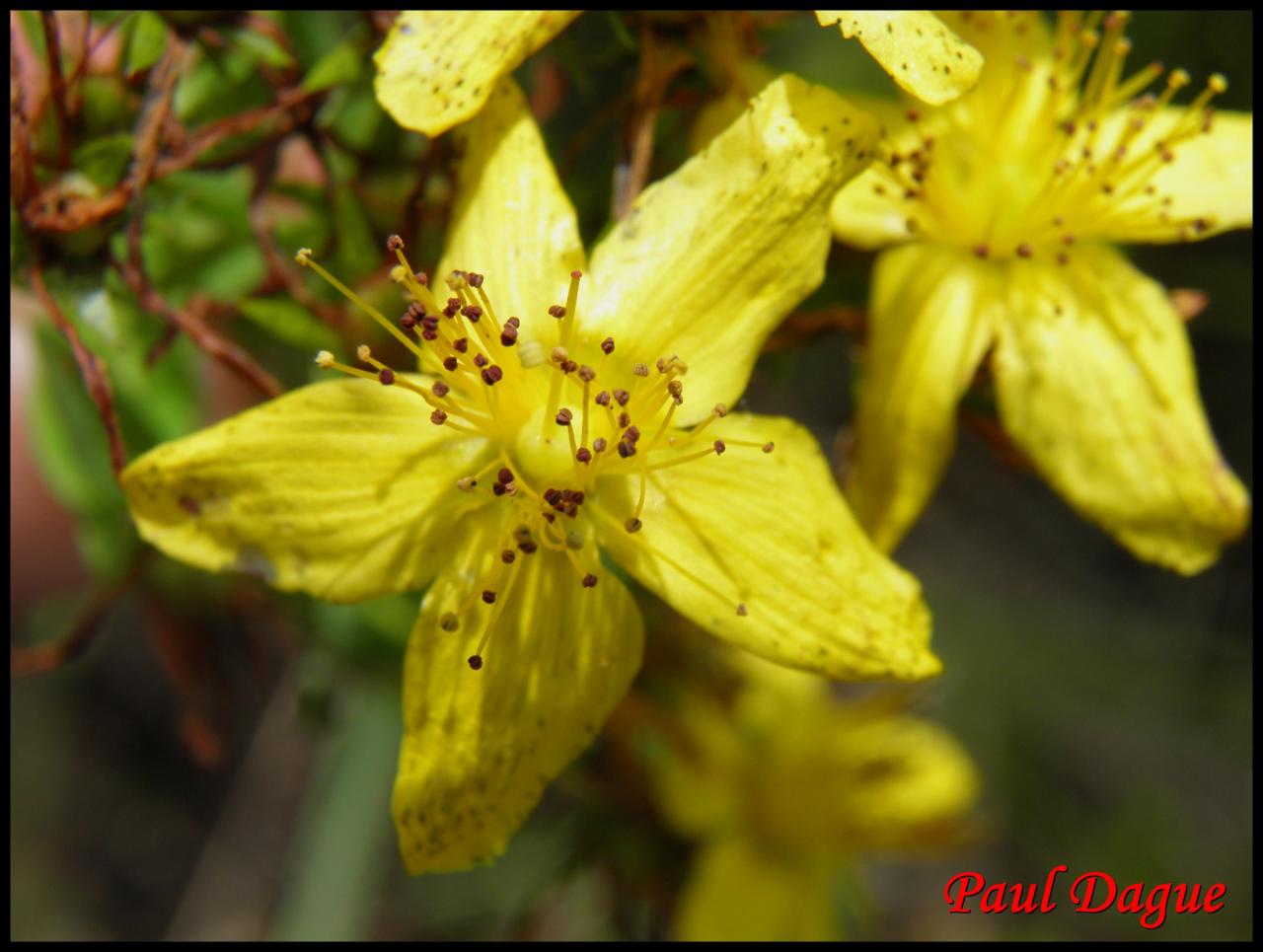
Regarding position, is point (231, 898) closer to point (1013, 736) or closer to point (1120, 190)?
point (1013, 736)

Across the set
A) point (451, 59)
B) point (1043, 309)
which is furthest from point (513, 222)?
point (1043, 309)

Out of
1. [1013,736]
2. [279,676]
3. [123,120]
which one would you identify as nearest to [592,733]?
[123,120]

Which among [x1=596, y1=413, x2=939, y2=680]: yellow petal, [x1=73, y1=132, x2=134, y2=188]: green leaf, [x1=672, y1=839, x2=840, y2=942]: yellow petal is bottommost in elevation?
[x1=672, y1=839, x2=840, y2=942]: yellow petal

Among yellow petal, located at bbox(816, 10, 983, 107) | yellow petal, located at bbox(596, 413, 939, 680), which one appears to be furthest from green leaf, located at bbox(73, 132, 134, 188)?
yellow petal, located at bbox(816, 10, 983, 107)

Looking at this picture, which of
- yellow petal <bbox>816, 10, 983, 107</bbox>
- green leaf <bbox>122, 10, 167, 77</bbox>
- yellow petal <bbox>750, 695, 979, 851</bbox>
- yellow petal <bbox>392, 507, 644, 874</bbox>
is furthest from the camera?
yellow petal <bbox>750, 695, 979, 851</bbox>

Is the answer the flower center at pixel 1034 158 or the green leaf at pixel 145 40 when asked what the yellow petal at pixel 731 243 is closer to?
the flower center at pixel 1034 158

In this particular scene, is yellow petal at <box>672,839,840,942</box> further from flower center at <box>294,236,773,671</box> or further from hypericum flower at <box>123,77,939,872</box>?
flower center at <box>294,236,773,671</box>
